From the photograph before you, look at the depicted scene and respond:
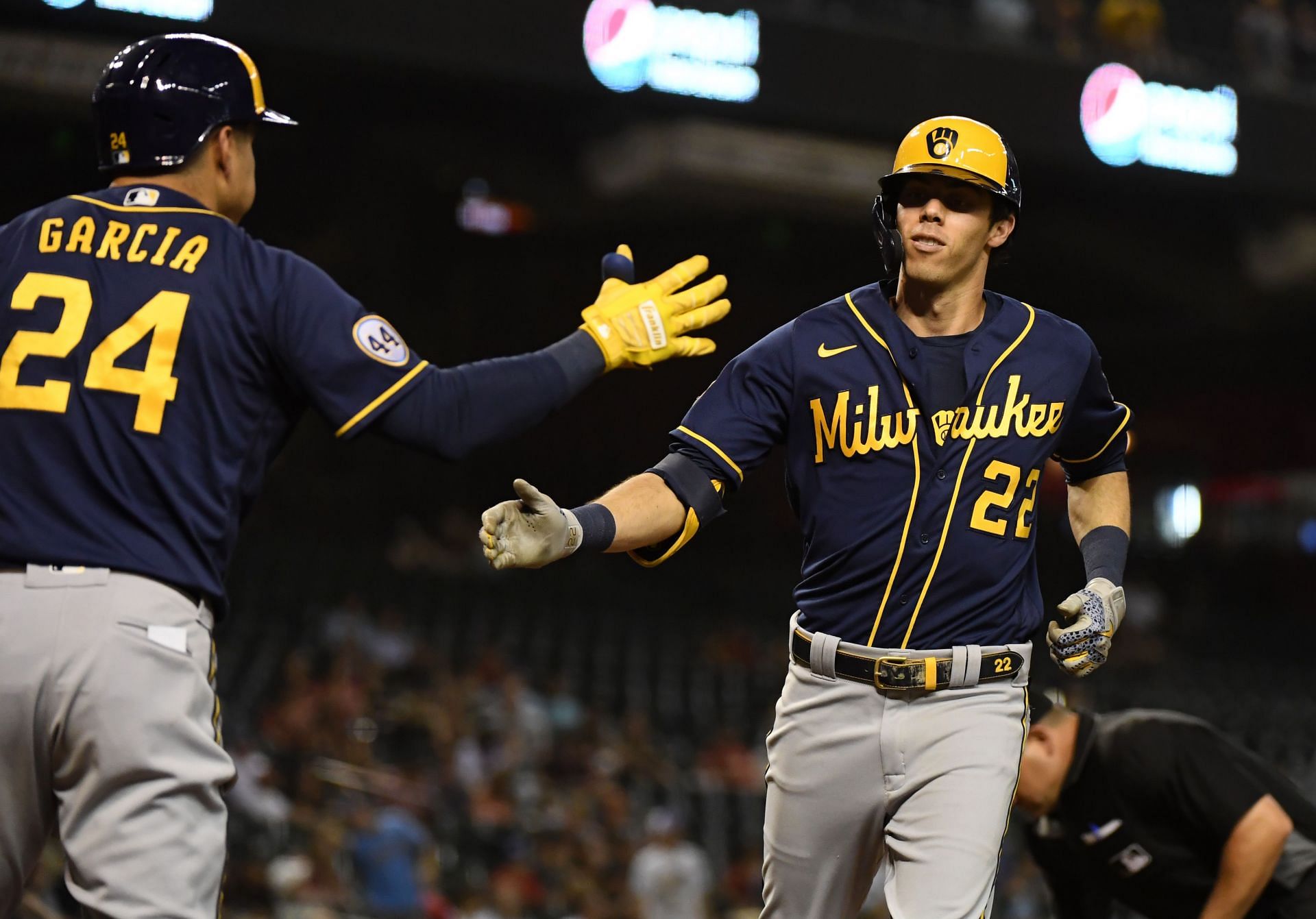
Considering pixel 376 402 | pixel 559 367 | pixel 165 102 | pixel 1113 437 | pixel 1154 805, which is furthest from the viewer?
pixel 1154 805

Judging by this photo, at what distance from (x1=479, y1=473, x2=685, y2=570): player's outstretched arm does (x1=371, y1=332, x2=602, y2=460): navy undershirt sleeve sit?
12 centimetres

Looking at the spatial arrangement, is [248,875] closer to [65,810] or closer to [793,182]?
[65,810]

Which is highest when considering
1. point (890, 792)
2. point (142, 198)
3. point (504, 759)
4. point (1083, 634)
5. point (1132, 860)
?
point (142, 198)

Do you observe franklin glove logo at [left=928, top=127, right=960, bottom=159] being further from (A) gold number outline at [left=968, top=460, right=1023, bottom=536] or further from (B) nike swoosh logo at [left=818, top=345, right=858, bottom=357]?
(A) gold number outline at [left=968, top=460, right=1023, bottom=536]

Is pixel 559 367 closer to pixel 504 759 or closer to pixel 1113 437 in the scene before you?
pixel 1113 437

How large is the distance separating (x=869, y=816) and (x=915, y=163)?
1.36 meters

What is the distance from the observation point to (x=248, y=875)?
7309 mm

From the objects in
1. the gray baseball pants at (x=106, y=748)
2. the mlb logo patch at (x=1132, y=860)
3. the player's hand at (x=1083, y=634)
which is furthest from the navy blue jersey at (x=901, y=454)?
the gray baseball pants at (x=106, y=748)

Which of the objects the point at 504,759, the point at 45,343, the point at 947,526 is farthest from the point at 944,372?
the point at 504,759

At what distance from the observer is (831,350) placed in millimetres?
3258

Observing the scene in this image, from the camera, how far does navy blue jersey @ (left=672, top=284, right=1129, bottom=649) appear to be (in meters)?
3.10

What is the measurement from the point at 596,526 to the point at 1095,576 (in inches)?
44.8

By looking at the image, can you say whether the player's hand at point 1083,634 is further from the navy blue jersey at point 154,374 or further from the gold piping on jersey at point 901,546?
the navy blue jersey at point 154,374

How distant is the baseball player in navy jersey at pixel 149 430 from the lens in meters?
2.31
